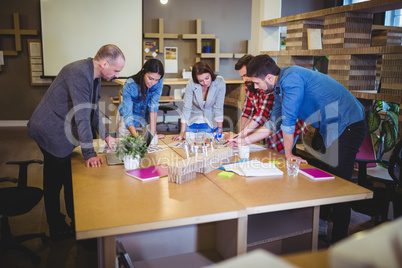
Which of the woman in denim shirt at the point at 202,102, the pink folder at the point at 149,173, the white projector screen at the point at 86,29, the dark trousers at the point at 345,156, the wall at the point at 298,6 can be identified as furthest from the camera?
the wall at the point at 298,6

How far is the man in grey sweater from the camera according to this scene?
2.33 metres

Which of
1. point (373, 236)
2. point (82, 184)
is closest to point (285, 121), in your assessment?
point (82, 184)

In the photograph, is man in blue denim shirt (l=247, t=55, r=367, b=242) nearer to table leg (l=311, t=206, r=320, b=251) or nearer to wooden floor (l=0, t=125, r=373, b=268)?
table leg (l=311, t=206, r=320, b=251)

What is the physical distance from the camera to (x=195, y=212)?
1.61 meters

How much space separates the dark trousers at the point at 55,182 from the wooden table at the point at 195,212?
36 cm

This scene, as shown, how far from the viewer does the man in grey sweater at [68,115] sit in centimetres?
233

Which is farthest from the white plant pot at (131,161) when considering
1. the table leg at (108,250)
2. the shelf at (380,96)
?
the shelf at (380,96)

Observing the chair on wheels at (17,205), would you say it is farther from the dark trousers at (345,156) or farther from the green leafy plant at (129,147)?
the dark trousers at (345,156)

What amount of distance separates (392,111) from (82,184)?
326cm

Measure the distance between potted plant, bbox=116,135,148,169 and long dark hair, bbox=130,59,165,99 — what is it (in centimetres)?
85

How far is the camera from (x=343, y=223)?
2.39 m

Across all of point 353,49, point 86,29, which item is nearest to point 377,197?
point 353,49

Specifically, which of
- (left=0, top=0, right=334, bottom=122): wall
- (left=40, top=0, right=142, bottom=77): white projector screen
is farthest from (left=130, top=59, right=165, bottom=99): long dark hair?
(left=0, top=0, right=334, bottom=122): wall

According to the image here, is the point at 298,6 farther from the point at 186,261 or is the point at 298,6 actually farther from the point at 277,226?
the point at 186,261
